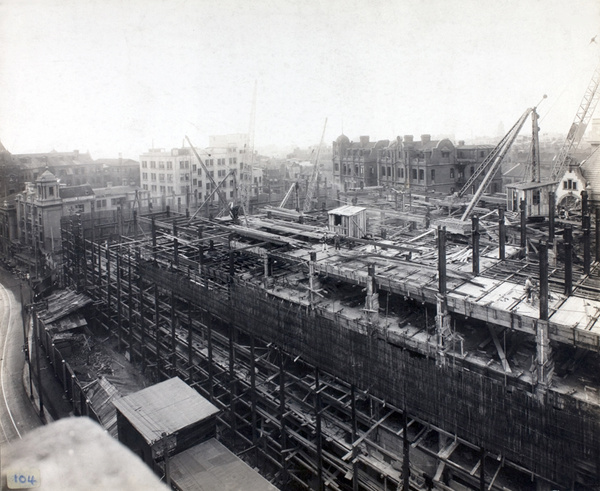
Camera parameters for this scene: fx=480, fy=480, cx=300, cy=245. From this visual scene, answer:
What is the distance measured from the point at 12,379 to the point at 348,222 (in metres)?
30.3

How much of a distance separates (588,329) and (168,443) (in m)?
18.8

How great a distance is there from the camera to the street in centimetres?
3322

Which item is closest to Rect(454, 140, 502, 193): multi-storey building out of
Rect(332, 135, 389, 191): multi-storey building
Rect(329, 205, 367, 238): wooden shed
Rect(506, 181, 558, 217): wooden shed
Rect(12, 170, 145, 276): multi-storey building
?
Rect(332, 135, 389, 191): multi-storey building

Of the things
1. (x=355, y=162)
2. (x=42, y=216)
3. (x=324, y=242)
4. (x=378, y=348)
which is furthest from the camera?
(x=355, y=162)

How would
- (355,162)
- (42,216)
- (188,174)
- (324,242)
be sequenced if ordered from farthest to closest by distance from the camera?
1. (188,174)
2. (355,162)
3. (42,216)
4. (324,242)

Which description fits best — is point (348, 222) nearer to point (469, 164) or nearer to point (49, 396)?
point (49, 396)

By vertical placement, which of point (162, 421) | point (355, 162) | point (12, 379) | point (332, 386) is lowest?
point (12, 379)

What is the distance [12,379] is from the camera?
39.4m

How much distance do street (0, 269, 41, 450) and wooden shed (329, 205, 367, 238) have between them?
24.2 m

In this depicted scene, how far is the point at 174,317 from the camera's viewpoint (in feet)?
115

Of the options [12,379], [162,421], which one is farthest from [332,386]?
[12,379]

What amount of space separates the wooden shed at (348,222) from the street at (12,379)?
24195 mm

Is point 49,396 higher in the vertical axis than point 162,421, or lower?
lower

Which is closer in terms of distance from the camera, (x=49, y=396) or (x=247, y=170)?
(x=49, y=396)
